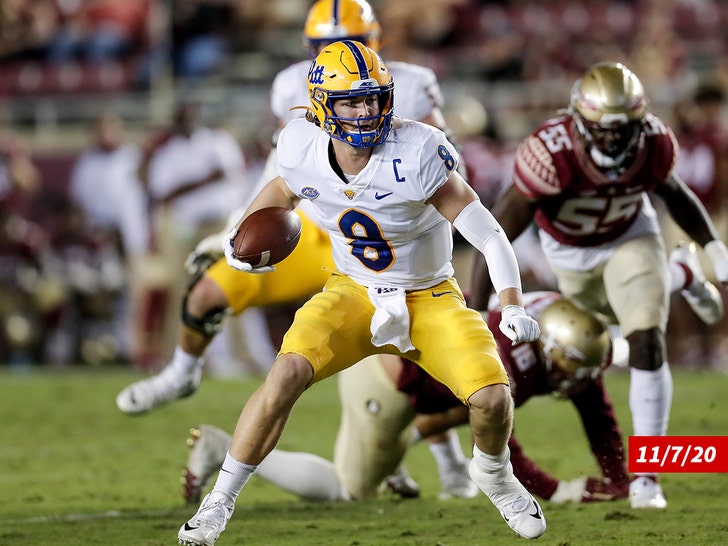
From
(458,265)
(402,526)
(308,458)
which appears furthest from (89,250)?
(402,526)

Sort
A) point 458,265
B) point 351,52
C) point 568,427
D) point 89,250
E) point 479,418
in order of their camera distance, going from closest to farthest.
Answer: point 479,418
point 351,52
point 568,427
point 458,265
point 89,250

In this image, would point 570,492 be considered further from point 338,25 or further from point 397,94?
point 338,25

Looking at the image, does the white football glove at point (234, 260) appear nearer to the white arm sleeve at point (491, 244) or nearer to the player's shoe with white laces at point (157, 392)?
the white arm sleeve at point (491, 244)

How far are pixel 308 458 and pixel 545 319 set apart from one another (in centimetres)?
110

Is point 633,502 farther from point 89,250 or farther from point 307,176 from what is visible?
point 89,250

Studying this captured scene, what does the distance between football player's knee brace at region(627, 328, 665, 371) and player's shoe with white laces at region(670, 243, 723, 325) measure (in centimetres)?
92

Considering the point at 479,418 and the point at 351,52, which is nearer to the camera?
the point at 479,418

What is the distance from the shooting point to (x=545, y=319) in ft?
16.9

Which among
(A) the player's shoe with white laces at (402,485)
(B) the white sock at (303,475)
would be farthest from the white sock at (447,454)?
(B) the white sock at (303,475)

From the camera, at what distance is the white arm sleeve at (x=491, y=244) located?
418 centimetres

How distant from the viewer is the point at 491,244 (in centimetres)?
419

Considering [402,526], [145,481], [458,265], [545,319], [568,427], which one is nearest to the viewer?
[402,526]

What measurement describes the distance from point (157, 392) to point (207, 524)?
2.01 meters

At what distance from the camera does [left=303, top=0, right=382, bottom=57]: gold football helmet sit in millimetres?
5992
